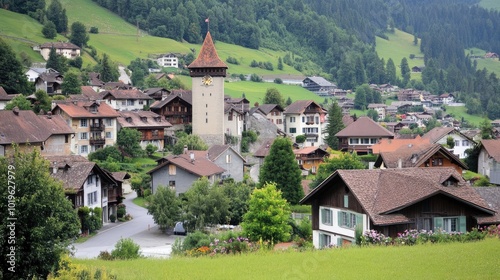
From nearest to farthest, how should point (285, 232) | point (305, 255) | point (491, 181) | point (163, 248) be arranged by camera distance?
point (305, 255) < point (285, 232) < point (163, 248) < point (491, 181)

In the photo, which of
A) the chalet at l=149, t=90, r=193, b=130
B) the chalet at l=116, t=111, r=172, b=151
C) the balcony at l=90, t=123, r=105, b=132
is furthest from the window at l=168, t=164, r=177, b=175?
the chalet at l=149, t=90, r=193, b=130

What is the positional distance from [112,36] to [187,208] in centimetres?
12780

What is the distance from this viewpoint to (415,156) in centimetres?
6084

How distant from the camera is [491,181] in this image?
66188mm

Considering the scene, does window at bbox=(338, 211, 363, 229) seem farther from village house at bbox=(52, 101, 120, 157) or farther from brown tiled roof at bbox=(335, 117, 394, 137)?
brown tiled roof at bbox=(335, 117, 394, 137)

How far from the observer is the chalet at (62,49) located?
413 feet

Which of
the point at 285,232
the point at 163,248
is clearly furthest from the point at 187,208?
the point at 285,232

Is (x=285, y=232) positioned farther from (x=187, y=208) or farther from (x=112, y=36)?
(x=112, y=36)

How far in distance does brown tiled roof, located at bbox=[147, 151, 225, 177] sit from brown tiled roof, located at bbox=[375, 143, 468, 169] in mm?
14027

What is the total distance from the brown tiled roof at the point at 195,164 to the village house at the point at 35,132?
967 cm

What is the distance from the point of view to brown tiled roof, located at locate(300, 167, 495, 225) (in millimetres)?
31859

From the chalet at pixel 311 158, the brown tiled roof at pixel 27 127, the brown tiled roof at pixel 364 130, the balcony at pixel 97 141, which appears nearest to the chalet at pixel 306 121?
the brown tiled roof at pixel 364 130

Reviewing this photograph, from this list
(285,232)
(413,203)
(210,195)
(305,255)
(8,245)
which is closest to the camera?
(8,245)

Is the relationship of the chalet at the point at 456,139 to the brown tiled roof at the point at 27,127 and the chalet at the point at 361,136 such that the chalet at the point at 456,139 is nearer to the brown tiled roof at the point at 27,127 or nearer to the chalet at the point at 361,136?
the chalet at the point at 361,136
